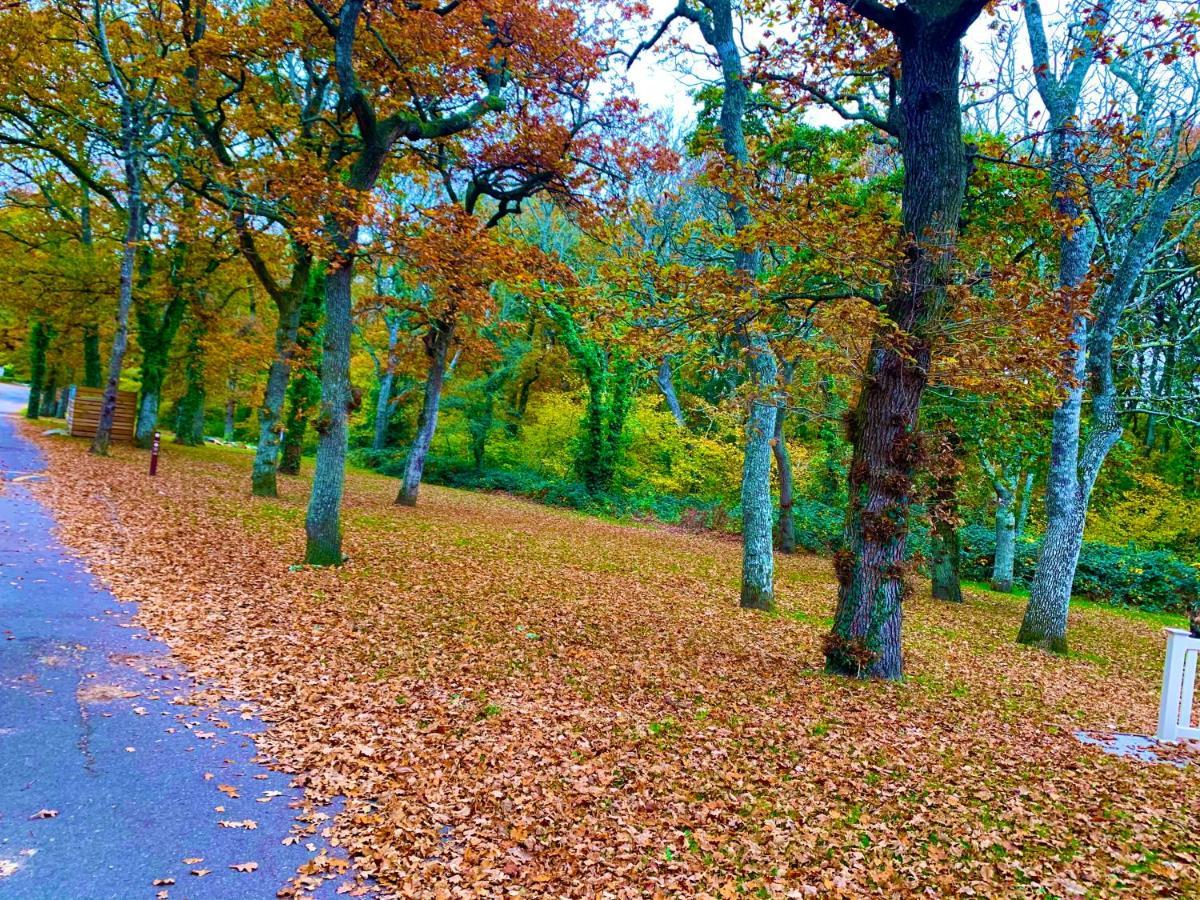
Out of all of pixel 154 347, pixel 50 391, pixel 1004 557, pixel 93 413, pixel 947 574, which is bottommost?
pixel 947 574

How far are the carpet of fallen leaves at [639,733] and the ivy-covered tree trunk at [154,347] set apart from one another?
1026 centimetres

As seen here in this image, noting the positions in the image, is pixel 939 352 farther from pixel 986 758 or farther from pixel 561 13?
pixel 561 13

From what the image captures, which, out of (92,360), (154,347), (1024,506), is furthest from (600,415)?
(92,360)

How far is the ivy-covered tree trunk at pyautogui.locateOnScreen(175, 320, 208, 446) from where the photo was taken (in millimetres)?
21109

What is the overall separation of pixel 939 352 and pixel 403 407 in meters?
27.5

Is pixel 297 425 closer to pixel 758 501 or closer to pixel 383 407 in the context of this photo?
pixel 383 407

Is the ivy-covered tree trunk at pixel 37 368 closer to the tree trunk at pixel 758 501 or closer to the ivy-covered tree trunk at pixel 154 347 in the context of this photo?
the ivy-covered tree trunk at pixel 154 347

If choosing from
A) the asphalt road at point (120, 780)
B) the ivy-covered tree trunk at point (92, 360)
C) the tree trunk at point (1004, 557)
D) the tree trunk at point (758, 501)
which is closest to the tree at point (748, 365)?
the tree trunk at point (758, 501)

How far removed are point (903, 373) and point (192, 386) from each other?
963 inches

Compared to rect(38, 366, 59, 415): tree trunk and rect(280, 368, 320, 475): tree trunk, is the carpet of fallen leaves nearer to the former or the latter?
rect(280, 368, 320, 475): tree trunk

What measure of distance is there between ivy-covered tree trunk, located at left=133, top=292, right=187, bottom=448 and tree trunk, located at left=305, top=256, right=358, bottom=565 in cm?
1372

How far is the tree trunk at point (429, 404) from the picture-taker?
16.0 m

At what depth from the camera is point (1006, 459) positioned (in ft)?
44.8

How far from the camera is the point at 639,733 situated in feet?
15.7
